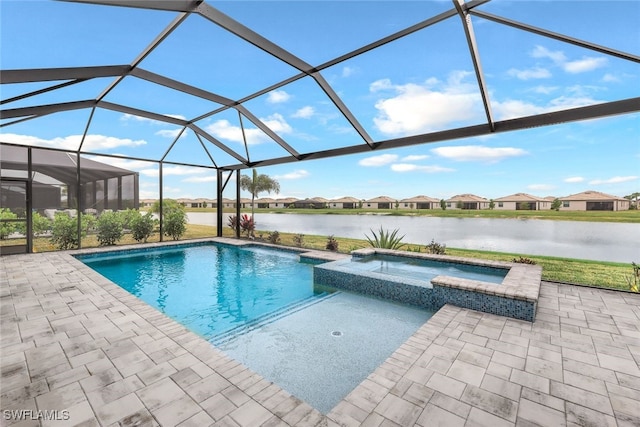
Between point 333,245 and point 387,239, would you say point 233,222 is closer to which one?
point 333,245

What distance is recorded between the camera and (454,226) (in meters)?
15.4

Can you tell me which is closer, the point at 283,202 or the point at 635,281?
the point at 635,281

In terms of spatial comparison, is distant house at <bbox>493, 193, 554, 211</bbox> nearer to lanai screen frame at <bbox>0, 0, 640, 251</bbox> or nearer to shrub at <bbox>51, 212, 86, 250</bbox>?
lanai screen frame at <bbox>0, 0, 640, 251</bbox>

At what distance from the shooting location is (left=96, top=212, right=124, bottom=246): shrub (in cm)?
1009

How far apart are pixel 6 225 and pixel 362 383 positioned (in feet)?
35.2

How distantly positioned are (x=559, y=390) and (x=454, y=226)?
548 inches

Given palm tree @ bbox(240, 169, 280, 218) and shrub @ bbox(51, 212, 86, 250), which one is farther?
palm tree @ bbox(240, 169, 280, 218)

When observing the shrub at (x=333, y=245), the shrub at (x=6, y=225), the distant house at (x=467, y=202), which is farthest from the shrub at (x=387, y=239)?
the shrub at (x=6, y=225)

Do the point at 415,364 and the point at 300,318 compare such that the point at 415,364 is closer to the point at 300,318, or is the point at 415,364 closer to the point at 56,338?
the point at 300,318

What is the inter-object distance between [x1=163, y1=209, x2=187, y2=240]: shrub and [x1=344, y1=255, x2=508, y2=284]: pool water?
7993mm

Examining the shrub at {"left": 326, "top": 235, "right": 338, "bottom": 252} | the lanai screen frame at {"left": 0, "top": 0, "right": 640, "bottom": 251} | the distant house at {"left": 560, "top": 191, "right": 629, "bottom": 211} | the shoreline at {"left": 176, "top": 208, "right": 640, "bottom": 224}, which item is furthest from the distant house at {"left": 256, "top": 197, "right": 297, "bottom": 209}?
the distant house at {"left": 560, "top": 191, "right": 629, "bottom": 211}

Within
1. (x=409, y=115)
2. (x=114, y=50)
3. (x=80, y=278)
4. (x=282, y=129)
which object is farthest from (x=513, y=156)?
(x=80, y=278)

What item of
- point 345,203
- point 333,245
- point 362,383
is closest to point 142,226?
point 333,245

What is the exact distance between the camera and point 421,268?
23.2 ft
